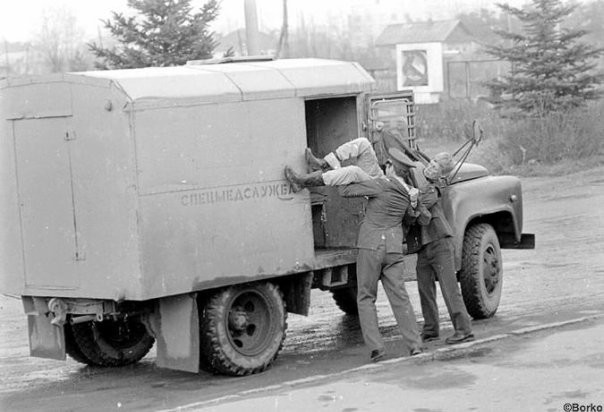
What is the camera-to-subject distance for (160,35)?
78.1 ft

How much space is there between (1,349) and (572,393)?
6349mm

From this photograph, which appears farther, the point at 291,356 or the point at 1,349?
the point at 1,349

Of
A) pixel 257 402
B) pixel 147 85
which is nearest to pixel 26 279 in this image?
pixel 147 85

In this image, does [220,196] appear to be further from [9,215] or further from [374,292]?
[9,215]

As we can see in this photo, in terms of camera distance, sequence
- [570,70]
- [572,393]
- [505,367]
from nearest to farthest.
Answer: [572,393] → [505,367] → [570,70]

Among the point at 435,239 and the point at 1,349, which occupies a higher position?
the point at 435,239

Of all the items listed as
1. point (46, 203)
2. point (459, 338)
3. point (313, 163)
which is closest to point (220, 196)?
point (313, 163)

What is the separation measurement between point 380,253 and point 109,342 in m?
2.68

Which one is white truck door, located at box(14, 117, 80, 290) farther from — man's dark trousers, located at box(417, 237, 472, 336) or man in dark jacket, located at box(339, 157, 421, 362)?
man's dark trousers, located at box(417, 237, 472, 336)

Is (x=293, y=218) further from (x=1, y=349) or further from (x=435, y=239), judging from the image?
(x=1, y=349)

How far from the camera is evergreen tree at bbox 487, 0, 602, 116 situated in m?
30.3

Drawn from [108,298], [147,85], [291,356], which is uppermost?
[147,85]

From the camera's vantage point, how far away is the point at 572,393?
28.5ft

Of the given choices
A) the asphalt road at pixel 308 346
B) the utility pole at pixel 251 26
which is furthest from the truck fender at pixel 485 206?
the utility pole at pixel 251 26
